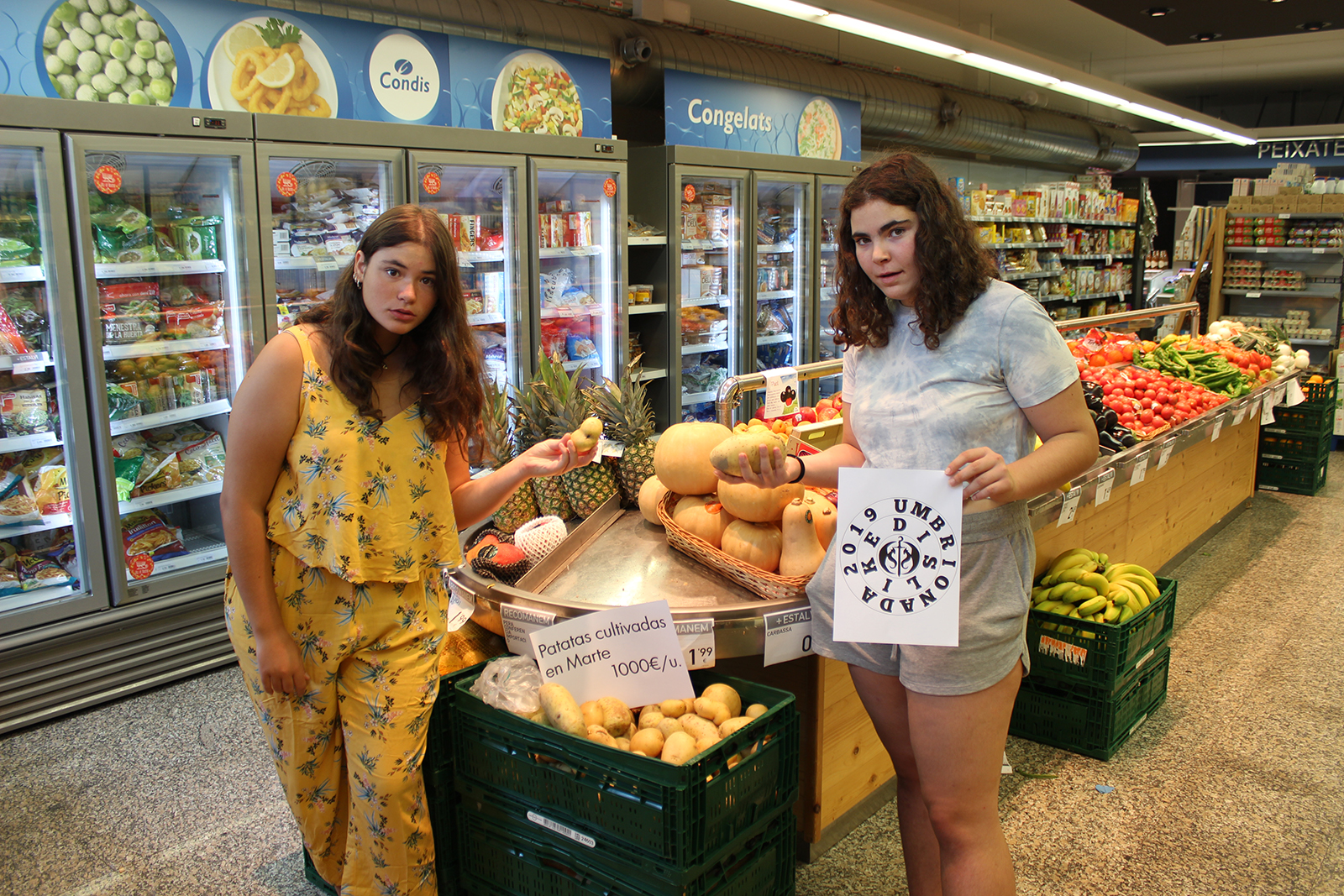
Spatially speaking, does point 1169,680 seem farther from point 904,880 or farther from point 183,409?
point 183,409

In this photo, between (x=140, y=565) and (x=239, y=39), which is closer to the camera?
(x=140, y=565)

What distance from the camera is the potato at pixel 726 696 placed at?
202cm

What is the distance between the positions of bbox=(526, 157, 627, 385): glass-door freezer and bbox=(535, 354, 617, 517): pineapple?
94.5 inches

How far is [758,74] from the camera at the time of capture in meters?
6.59

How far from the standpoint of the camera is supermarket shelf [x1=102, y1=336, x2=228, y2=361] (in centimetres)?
363

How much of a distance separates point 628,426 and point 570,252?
2.62 meters

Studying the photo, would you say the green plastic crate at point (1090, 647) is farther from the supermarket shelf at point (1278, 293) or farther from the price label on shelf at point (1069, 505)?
the supermarket shelf at point (1278, 293)

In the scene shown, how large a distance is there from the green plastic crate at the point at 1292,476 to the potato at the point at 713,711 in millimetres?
5881

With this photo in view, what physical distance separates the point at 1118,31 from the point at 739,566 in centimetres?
982

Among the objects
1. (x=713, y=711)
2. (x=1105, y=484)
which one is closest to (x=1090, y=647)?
(x=1105, y=484)

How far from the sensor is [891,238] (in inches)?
69.7

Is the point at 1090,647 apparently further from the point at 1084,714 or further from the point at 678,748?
the point at 678,748

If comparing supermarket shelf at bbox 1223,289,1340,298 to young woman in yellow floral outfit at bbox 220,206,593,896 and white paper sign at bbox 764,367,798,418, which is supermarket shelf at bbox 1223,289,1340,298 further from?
young woman in yellow floral outfit at bbox 220,206,593,896

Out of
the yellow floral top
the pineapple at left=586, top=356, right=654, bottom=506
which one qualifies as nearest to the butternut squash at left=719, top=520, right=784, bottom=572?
the pineapple at left=586, top=356, right=654, bottom=506
